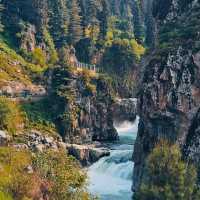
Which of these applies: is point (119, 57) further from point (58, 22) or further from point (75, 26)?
point (58, 22)

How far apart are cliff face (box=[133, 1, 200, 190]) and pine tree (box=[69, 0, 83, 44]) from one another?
218ft

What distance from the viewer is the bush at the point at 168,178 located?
216ft

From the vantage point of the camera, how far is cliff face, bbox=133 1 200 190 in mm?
74812

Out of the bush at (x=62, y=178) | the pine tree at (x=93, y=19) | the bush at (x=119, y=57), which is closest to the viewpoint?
the bush at (x=62, y=178)

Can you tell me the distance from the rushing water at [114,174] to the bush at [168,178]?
48.7 ft

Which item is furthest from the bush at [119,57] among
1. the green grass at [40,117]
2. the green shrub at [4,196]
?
the green shrub at [4,196]

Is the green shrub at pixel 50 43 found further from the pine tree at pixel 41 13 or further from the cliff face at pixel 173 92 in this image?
the cliff face at pixel 173 92

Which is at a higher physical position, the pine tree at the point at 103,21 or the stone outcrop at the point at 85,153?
the pine tree at the point at 103,21

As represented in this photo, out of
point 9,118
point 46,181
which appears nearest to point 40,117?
point 9,118

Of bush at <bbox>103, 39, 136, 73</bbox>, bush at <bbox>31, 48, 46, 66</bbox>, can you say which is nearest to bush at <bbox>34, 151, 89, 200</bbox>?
bush at <bbox>31, 48, 46, 66</bbox>

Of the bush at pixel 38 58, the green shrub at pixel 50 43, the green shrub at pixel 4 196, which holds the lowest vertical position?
the green shrub at pixel 4 196

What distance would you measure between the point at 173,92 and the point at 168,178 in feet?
42.9

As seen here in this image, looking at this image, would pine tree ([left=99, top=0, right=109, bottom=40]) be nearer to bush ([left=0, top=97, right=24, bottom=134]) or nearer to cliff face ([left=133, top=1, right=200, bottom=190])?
bush ([left=0, top=97, right=24, bottom=134])

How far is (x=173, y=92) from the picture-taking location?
250 ft
